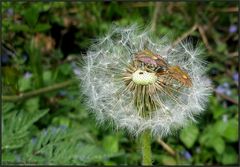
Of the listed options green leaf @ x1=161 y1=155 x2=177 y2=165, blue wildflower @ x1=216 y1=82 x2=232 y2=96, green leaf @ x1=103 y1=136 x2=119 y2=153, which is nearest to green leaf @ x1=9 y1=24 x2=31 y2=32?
green leaf @ x1=103 y1=136 x2=119 y2=153

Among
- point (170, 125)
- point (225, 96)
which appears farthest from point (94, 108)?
point (225, 96)

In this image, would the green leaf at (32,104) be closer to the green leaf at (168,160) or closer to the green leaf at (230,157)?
the green leaf at (168,160)

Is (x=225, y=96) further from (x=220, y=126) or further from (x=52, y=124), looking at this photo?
(x=52, y=124)

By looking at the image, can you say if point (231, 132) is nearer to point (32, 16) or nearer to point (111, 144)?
point (111, 144)

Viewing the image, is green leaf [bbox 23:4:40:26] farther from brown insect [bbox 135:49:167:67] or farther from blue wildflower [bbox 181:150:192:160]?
brown insect [bbox 135:49:167:67]

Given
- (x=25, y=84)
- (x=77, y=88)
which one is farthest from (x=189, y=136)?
(x=25, y=84)
